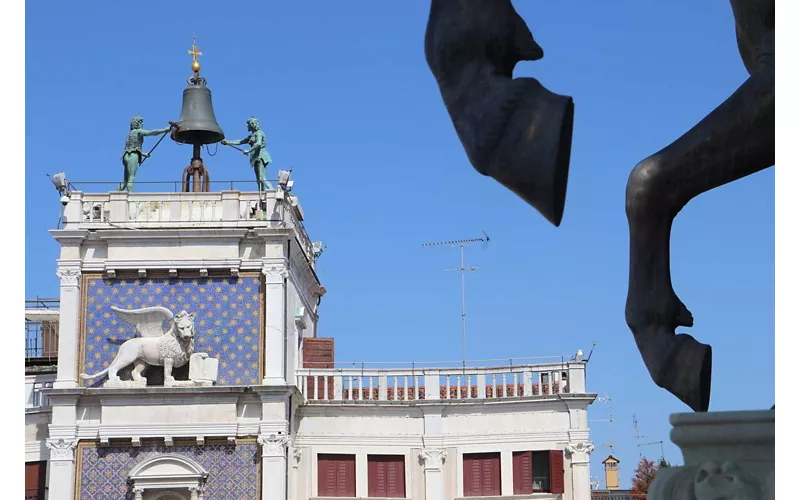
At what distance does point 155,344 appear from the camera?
31266 millimetres

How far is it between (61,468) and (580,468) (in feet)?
42.1

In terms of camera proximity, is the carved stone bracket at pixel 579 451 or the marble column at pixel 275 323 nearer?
the marble column at pixel 275 323

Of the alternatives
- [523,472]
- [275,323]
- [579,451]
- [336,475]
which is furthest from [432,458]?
[275,323]

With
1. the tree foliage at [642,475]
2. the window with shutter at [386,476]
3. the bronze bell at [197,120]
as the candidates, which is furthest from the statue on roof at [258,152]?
the tree foliage at [642,475]

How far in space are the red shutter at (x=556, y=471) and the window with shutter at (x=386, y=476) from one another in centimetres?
380

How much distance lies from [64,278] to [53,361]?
230 inches

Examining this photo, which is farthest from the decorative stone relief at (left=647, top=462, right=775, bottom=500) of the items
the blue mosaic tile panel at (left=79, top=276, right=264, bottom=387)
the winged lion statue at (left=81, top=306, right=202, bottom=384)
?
the blue mosaic tile panel at (left=79, top=276, right=264, bottom=387)

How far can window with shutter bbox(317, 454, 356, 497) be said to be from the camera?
110 feet

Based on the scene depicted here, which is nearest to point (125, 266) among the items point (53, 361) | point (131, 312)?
point (131, 312)

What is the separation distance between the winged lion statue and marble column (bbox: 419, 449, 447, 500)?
6.82 m

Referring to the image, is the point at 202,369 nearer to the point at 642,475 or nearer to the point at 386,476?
the point at 386,476

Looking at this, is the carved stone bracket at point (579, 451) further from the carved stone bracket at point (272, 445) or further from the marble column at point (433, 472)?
the carved stone bracket at point (272, 445)

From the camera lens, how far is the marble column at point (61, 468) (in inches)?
1218

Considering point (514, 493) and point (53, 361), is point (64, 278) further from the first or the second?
point (514, 493)
